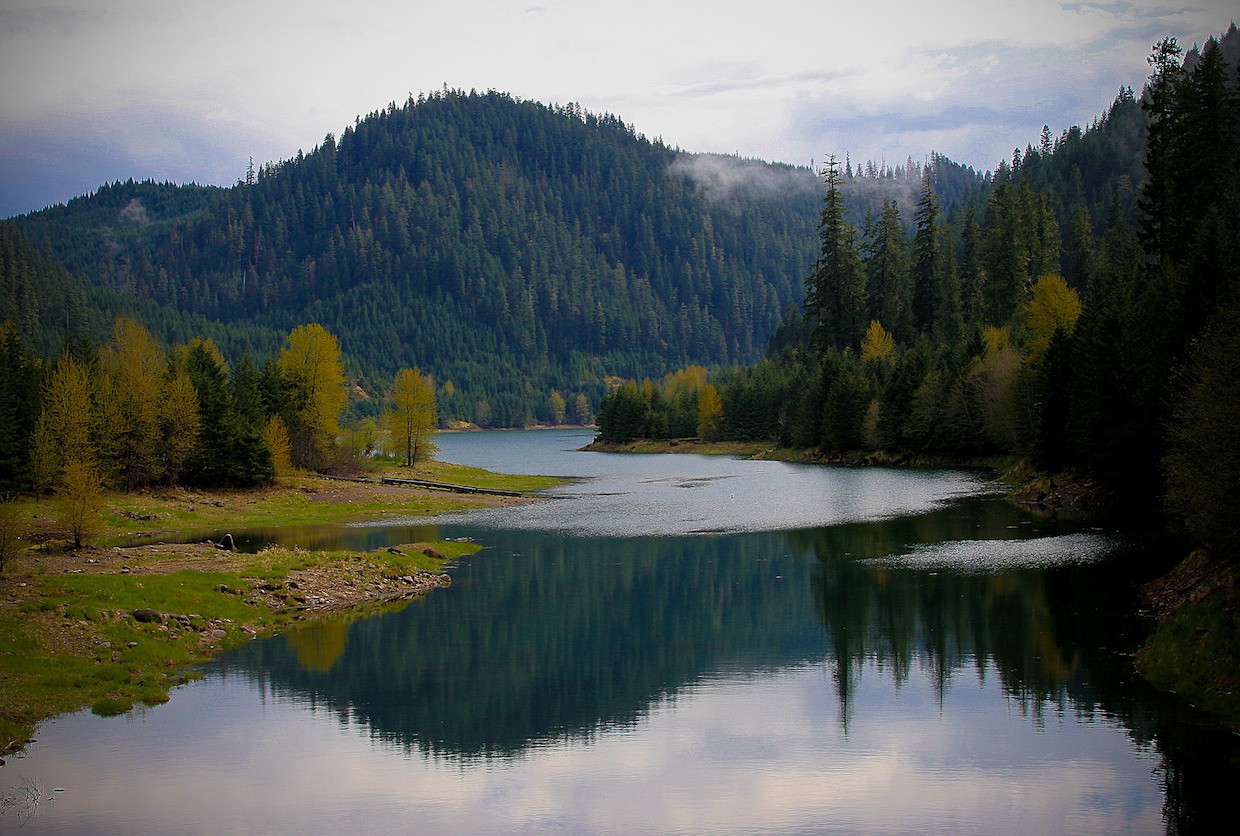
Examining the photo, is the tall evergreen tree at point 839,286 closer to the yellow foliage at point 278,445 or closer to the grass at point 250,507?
the grass at point 250,507

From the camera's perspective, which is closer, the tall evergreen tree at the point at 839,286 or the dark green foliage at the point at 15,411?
the dark green foliage at the point at 15,411

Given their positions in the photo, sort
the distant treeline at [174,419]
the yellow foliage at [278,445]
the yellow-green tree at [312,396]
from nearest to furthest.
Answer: the distant treeline at [174,419]
the yellow foliage at [278,445]
the yellow-green tree at [312,396]

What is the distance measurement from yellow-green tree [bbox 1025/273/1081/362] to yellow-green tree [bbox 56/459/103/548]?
78.5m

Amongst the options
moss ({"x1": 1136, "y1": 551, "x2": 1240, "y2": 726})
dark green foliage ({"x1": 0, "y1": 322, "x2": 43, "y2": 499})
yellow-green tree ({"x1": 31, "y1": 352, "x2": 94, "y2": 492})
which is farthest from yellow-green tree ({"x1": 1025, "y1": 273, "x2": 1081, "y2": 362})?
dark green foliage ({"x1": 0, "y1": 322, "x2": 43, "y2": 499})

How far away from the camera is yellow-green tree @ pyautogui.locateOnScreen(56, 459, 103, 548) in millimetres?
49469

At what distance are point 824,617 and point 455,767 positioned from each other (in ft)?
66.9

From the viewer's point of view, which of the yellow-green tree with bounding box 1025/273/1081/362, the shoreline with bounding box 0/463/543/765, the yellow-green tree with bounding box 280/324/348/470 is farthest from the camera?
the yellow-green tree with bounding box 280/324/348/470

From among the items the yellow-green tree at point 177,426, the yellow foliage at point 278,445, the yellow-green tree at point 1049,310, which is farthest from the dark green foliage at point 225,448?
the yellow-green tree at point 1049,310

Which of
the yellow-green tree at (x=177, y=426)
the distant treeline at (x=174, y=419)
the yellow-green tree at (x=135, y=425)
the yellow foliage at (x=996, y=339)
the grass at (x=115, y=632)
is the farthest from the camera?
the yellow foliage at (x=996, y=339)

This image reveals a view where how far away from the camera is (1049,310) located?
100 metres

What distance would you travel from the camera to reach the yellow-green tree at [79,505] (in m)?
49.5

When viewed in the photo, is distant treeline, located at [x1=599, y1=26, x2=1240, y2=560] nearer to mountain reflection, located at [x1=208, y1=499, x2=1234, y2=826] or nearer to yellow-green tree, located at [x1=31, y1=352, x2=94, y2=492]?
mountain reflection, located at [x1=208, y1=499, x2=1234, y2=826]

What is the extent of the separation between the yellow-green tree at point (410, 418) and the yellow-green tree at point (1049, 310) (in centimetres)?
6298

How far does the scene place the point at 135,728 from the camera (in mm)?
28047
